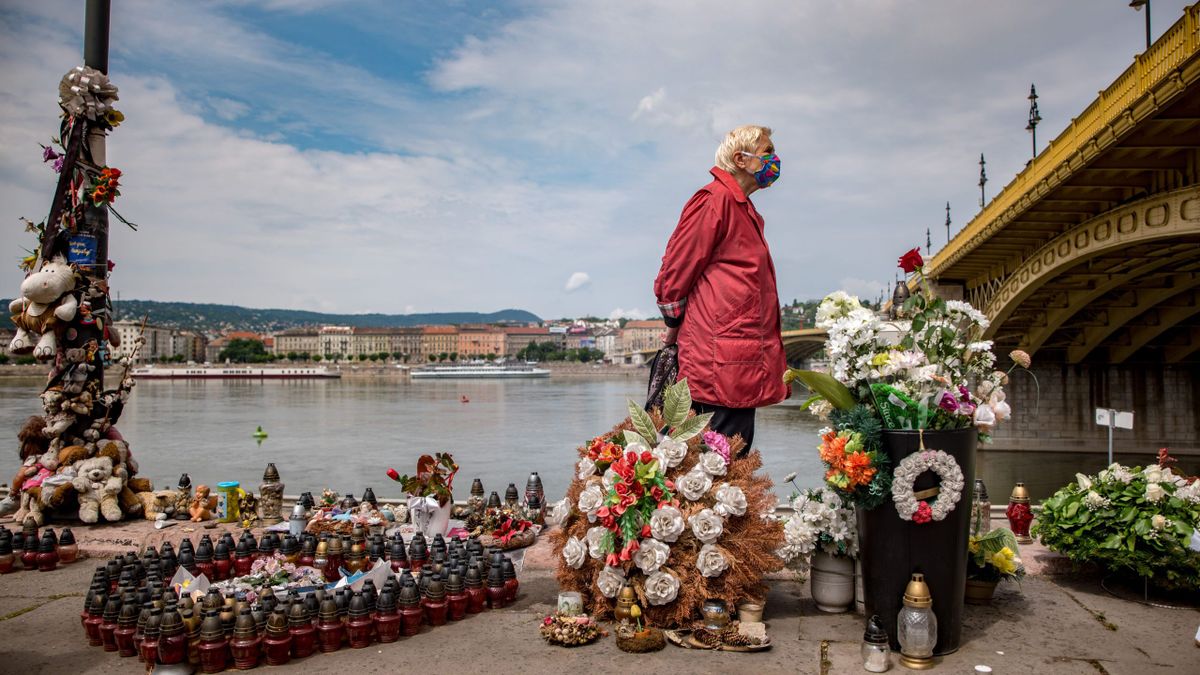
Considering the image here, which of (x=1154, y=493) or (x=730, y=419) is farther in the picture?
(x=730, y=419)

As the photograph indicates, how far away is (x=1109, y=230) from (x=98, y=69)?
1507 centimetres

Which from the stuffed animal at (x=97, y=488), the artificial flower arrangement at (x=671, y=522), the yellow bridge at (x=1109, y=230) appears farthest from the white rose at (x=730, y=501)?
the stuffed animal at (x=97, y=488)

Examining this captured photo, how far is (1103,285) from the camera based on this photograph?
63.4 ft

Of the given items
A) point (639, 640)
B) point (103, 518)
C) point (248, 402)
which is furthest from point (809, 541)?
point (248, 402)

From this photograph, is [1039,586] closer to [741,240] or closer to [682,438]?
[682,438]

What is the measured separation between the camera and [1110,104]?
1220cm

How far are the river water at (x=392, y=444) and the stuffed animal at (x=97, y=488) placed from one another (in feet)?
28.2

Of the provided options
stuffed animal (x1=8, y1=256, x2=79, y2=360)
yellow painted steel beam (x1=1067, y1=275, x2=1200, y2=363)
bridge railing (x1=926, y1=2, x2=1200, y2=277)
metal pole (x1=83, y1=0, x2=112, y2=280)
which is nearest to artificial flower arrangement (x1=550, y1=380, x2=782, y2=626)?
bridge railing (x1=926, y1=2, x2=1200, y2=277)

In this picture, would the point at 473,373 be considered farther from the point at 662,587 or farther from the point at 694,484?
the point at 662,587

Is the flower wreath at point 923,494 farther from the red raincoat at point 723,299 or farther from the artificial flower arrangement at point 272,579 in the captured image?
the artificial flower arrangement at point 272,579

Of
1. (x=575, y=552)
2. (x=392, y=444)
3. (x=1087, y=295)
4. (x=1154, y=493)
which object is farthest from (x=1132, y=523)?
(x=392, y=444)

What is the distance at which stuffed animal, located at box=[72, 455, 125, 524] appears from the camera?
22.4ft

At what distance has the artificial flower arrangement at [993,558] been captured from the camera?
433 centimetres

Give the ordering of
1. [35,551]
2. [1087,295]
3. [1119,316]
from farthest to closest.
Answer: [1119,316]
[1087,295]
[35,551]
